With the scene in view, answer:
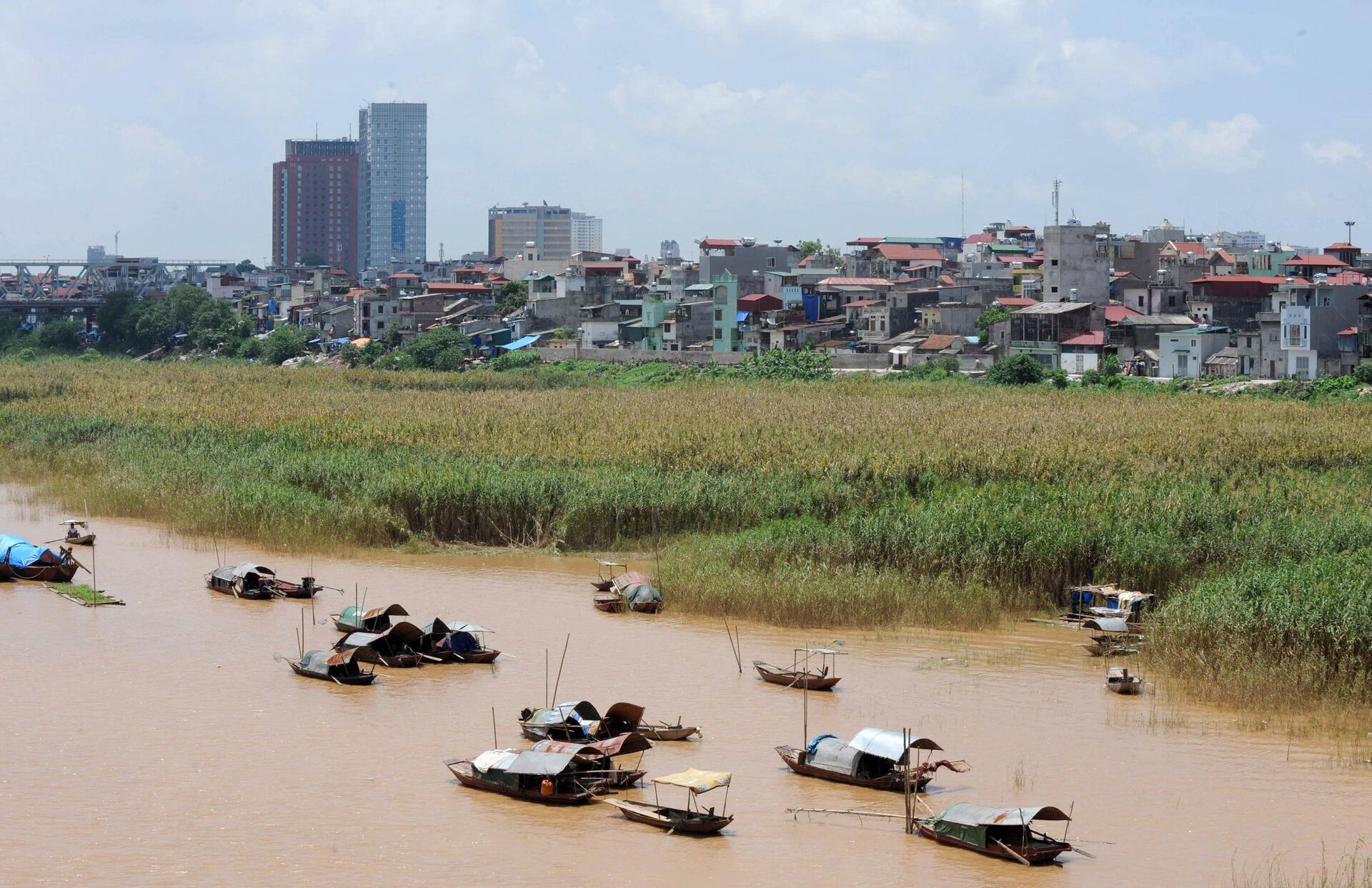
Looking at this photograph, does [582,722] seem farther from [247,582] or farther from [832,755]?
[247,582]

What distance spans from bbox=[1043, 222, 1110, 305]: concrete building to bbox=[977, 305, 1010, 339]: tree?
2.65 m

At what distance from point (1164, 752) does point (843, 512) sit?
953 cm

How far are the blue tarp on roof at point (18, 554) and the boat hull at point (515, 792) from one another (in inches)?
393

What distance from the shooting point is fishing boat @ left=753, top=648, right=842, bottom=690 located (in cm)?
1443

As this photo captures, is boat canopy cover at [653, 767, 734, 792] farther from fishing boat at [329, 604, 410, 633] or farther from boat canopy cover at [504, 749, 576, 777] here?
fishing boat at [329, 604, 410, 633]

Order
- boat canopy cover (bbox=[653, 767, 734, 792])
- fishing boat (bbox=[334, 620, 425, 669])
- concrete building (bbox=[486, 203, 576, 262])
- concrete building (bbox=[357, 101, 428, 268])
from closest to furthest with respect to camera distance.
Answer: boat canopy cover (bbox=[653, 767, 734, 792]) → fishing boat (bbox=[334, 620, 425, 669]) → concrete building (bbox=[486, 203, 576, 262]) → concrete building (bbox=[357, 101, 428, 268])

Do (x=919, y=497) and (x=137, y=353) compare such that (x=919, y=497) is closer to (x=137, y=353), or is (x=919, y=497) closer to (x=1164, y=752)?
(x=1164, y=752)

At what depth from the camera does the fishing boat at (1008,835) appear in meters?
10.4

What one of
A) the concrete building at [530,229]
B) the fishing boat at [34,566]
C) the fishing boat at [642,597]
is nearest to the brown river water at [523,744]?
the fishing boat at [642,597]

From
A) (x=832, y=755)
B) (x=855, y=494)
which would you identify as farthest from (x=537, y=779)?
(x=855, y=494)

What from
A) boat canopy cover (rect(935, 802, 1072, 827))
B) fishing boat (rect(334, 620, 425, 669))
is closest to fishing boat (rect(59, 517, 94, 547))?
fishing boat (rect(334, 620, 425, 669))

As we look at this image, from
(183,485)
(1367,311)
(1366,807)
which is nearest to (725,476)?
(183,485)

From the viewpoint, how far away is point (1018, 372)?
48125 mm

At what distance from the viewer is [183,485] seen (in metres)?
25.0
